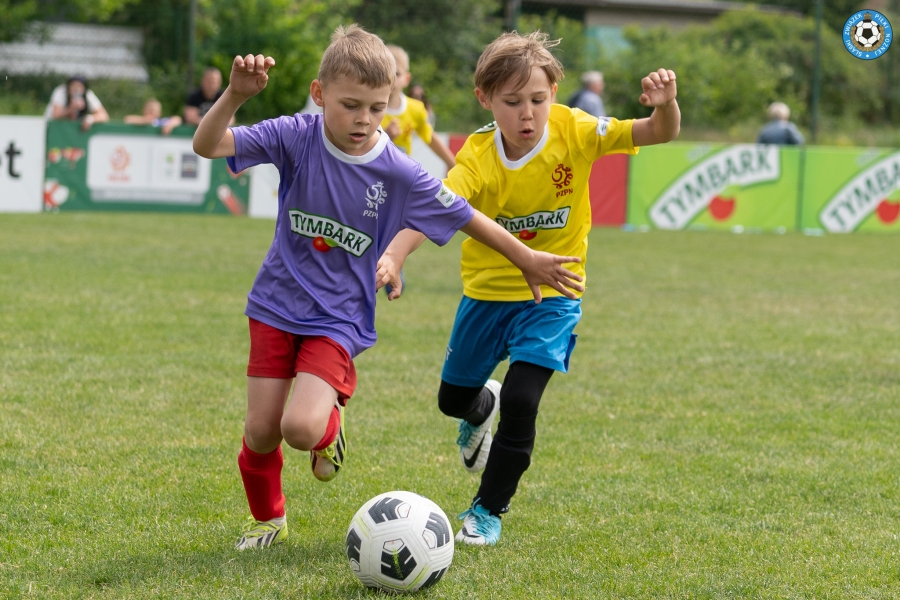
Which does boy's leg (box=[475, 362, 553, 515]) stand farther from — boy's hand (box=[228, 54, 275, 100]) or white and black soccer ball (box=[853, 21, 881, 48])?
white and black soccer ball (box=[853, 21, 881, 48])

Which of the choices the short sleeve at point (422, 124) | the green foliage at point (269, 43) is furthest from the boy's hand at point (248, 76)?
the green foliage at point (269, 43)

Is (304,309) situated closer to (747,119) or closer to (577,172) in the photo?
(577,172)

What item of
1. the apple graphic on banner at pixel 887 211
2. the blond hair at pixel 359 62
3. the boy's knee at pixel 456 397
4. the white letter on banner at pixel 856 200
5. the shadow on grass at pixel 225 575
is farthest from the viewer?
the apple graphic on banner at pixel 887 211

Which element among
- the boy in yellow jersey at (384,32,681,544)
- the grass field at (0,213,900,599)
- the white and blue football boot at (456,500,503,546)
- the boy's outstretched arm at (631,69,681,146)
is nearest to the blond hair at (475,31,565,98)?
the boy in yellow jersey at (384,32,681,544)

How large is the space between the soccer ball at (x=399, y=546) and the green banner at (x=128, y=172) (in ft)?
40.7

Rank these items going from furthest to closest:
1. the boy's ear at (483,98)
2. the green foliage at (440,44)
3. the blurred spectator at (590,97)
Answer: the green foliage at (440,44) → the blurred spectator at (590,97) → the boy's ear at (483,98)

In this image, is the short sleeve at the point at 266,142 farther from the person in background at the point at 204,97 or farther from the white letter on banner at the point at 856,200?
the white letter on banner at the point at 856,200

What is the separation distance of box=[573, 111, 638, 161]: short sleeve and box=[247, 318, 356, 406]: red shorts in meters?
1.30

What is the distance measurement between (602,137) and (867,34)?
1.18m

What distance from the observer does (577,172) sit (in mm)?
4316

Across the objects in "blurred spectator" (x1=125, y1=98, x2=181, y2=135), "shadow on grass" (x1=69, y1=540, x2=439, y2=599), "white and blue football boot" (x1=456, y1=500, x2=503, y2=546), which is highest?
"blurred spectator" (x1=125, y1=98, x2=181, y2=135)

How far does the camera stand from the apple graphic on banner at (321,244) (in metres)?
→ 3.72

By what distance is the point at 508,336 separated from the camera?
14.2 ft

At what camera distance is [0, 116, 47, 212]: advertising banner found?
14914 millimetres
